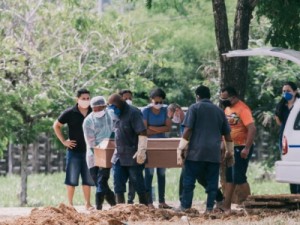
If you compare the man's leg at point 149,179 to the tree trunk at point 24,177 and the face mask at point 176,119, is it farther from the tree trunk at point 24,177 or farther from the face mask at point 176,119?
the tree trunk at point 24,177

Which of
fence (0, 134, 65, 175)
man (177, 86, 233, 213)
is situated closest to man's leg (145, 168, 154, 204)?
man (177, 86, 233, 213)

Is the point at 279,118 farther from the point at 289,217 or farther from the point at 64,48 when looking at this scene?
the point at 64,48

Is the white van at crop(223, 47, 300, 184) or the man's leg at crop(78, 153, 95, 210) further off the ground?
the white van at crop(223, 47, 300, 184)

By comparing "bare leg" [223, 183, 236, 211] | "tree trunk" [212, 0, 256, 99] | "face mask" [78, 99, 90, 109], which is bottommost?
"bare leg" [223, 183, 236, 211]

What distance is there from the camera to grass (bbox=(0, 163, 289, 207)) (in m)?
28.0

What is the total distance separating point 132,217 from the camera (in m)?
17.2

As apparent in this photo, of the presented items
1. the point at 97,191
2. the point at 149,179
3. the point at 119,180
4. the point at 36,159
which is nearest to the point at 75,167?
the point at 97,191

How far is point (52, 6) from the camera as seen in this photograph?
29219 mm

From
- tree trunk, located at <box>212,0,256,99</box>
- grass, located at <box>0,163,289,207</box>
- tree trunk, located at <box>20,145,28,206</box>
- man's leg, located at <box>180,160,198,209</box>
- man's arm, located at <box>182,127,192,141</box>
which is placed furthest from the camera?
grass, located at <box>0,163,289,207</box>

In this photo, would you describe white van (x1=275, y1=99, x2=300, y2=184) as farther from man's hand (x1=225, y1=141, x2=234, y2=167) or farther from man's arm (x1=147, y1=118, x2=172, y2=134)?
man's arm (x1=147, y1=118, x2=172, y2=134)

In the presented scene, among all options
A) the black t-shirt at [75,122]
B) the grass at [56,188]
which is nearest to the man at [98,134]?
the black t-shirt at [75,122]

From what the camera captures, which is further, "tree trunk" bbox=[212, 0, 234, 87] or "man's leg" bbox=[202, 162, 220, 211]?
"tree trunk" bbox=[212, 0, 234, 87]

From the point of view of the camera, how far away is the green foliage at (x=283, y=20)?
70.6 ft

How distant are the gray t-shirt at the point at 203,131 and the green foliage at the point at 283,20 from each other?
3.76 meters
